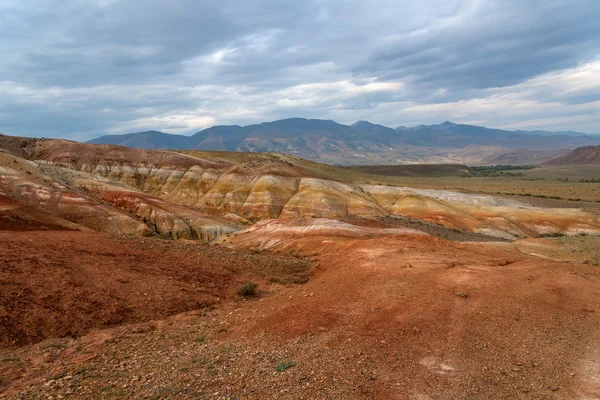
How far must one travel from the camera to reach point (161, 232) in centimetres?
4894

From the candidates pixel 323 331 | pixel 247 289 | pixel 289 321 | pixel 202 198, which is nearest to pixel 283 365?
pixel 323 331

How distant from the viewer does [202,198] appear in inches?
2980

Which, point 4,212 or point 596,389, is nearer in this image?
point 596,389

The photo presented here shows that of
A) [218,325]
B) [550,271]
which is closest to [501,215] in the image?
[550,271]

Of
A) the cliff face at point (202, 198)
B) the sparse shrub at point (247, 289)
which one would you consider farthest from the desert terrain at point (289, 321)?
the cliff face at point (202, 198)

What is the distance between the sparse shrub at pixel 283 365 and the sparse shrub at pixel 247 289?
27.4ft

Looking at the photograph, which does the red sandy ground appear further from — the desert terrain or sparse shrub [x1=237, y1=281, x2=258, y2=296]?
sparse shrub [x1=237, y1=281, x2=258, y2=296]

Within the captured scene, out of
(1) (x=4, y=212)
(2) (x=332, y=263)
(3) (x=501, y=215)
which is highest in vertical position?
(1) (x=4, y=212)

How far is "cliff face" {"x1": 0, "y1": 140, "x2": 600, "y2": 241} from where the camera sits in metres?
45.6

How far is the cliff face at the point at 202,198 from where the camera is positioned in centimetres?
4559

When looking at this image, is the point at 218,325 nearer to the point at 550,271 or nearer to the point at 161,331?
the point at 161,331

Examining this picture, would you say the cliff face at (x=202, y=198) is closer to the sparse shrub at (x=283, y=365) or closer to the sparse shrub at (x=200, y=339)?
the sparse shrub at (x=200, y=339)

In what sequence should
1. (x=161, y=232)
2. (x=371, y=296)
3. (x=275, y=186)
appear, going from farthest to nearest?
(x=275, y=186), (x=161, y=232), (x=371, y=296)

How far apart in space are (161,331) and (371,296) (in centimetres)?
828
